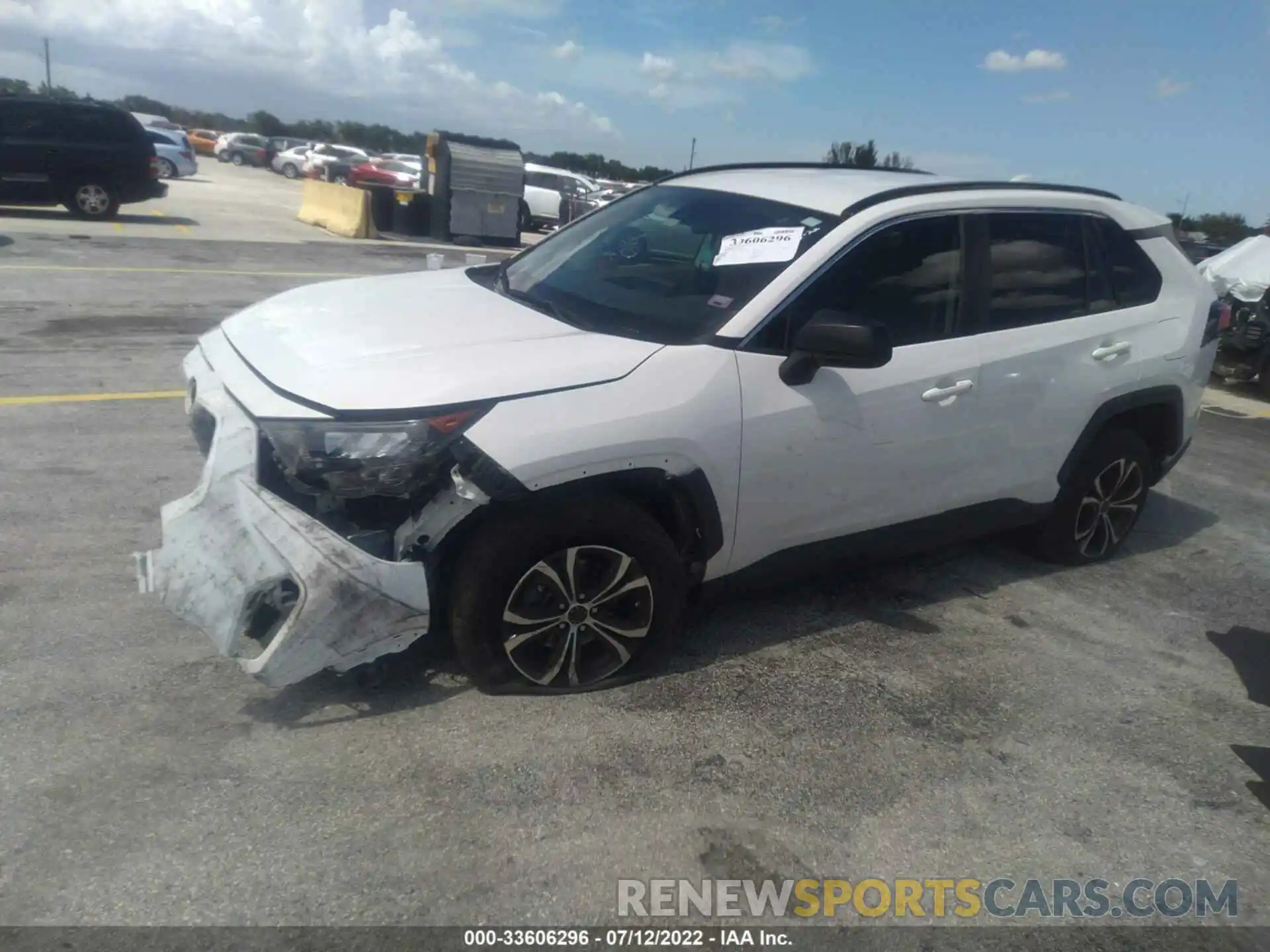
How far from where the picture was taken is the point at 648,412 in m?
3.19

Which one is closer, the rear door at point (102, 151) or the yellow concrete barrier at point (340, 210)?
the rear door at point (102, 151)

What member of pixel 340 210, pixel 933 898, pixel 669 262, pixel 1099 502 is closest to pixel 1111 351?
pixel 1099 502

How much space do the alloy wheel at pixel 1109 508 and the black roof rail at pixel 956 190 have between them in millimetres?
1298

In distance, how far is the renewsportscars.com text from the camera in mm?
2590

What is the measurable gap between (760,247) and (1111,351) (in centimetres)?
188

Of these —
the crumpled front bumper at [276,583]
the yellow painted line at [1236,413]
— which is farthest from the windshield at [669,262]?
the yellow painted line at [1236,413]

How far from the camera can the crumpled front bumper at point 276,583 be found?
2859 mm

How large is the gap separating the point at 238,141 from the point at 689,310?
170 ft

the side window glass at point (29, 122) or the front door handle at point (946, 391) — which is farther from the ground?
the side window glass at point (29, 122)

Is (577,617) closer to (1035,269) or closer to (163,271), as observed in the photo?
(1035,269)

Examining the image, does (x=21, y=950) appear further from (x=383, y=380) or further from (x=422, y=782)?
(x=383, y=380)

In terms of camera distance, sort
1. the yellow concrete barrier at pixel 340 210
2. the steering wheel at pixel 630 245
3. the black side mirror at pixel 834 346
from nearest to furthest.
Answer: the black side mirror at pixel 834 346 < the steering wheel at pixel 630 245 < the yellow concrete barrier at pixel 340 210

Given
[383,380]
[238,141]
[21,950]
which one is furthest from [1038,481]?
[238,141]

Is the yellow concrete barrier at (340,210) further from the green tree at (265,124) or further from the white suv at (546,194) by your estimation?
the green tree at (265,124)
